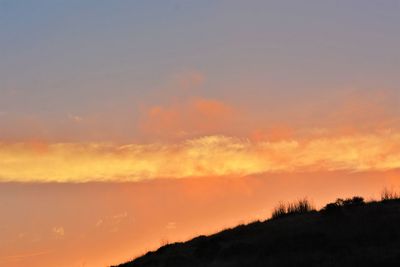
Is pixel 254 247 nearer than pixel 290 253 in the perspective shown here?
No

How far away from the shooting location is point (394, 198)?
36719mm

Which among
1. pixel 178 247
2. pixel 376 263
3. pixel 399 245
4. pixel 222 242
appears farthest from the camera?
pixel 178 247

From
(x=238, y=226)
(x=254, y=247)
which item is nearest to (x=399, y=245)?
(x=254, y=247)

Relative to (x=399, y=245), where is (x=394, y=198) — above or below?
above

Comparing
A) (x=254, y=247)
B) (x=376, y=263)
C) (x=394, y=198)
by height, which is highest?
(x=394, y=198)

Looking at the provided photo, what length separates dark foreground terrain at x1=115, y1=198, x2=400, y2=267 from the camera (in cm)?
2588

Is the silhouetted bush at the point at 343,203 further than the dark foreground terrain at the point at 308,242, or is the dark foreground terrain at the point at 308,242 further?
the silhouetted bush at the point at 343,203

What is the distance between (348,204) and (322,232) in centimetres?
427

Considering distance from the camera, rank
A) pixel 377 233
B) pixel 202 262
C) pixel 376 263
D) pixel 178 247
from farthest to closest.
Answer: pixel 178 247 → pixel 202 262 → pixel 377 233 → pixel 376 263

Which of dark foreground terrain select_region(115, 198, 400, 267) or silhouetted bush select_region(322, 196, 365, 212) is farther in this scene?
silhouetted bush select_region(322, 196, 365, 212)

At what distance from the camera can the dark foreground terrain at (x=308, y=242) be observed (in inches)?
1019

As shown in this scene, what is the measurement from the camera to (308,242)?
94.2ft

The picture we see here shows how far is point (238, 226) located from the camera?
3612 centimetres

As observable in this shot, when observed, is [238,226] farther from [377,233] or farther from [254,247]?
[377,233]
